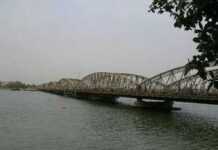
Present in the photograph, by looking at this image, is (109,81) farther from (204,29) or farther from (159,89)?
(204,29)

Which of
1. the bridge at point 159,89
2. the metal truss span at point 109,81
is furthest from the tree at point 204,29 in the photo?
the metal truss span at point 109,81

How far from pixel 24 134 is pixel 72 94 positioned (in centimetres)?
14421

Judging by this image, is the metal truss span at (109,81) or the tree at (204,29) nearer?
the tree at (204,29)

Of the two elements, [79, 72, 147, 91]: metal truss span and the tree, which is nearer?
the tree

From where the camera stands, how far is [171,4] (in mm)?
7590

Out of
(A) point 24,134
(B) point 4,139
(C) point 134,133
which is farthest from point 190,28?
(C) point 134,133

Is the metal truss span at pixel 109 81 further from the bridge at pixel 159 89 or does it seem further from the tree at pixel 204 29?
the tree at pixel 204 29

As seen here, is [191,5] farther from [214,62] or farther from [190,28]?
[214,62]

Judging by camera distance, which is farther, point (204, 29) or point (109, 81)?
point (109, 81)

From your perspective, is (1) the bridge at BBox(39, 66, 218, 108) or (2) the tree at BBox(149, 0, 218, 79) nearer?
(2) the tree at BBox(149, 0, 218, 79)

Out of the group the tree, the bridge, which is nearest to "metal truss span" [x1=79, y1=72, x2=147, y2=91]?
the bridge

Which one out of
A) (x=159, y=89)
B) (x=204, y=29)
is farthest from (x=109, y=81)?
(x=204, y=29)

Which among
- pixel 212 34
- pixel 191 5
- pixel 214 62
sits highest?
pixel 191 5

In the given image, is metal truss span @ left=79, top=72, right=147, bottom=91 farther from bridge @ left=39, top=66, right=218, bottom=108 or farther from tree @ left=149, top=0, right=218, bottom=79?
tree @ left=149, top=0, right=218, bottom=79
